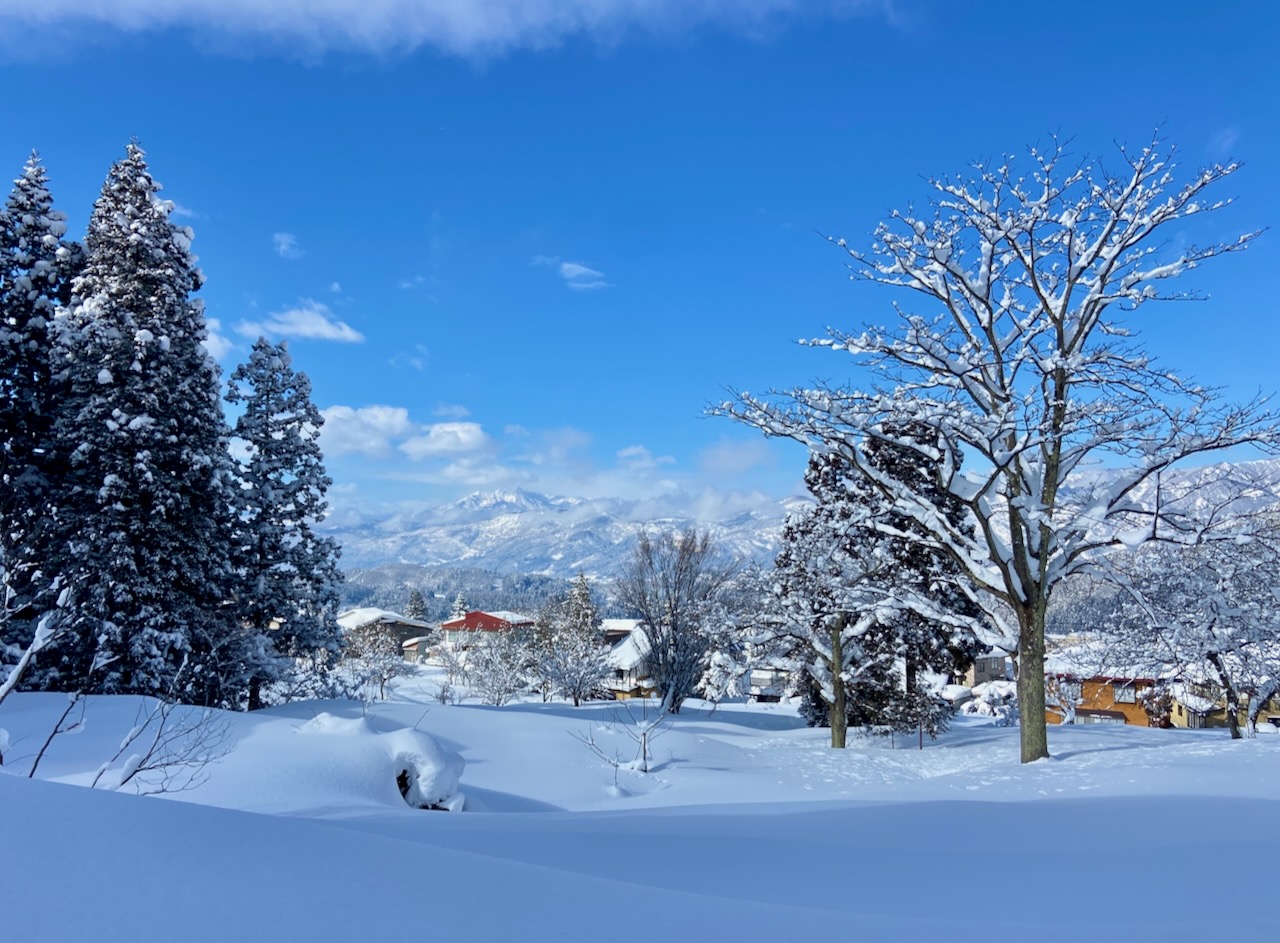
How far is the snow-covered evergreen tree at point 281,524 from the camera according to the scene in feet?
68.7

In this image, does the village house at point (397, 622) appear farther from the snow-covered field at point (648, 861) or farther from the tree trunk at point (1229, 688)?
the snow-covered field at point (648, 861)

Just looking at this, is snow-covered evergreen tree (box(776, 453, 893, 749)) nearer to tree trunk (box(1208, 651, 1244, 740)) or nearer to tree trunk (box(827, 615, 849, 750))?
tree trunk (box(827, 615, 849, 750))

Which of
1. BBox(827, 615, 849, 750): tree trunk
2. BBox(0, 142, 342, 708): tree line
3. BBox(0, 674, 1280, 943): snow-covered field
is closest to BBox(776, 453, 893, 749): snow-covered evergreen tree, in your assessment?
BBox(827, 615, 849, 750): tree trunk

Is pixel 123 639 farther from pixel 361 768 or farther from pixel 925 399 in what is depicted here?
pixel 925 399

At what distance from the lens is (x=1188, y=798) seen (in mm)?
7539

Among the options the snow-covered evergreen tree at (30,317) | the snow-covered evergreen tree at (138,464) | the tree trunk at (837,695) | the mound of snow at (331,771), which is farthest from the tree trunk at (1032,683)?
the snow-covered evergreen tree at (30,317)

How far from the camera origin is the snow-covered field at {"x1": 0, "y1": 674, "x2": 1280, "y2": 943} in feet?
8.88

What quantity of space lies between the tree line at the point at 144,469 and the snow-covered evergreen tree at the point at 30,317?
0.13ft

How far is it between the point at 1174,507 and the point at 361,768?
494 inches

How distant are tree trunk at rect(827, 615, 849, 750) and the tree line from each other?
13.7 meters

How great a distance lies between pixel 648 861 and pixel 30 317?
73.0 ft

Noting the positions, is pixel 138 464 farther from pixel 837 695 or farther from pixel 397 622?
pixel 397 622

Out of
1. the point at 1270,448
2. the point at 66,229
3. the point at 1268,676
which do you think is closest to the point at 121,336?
the point at 66,229

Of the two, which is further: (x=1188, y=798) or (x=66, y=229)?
(x=66, y=229)
